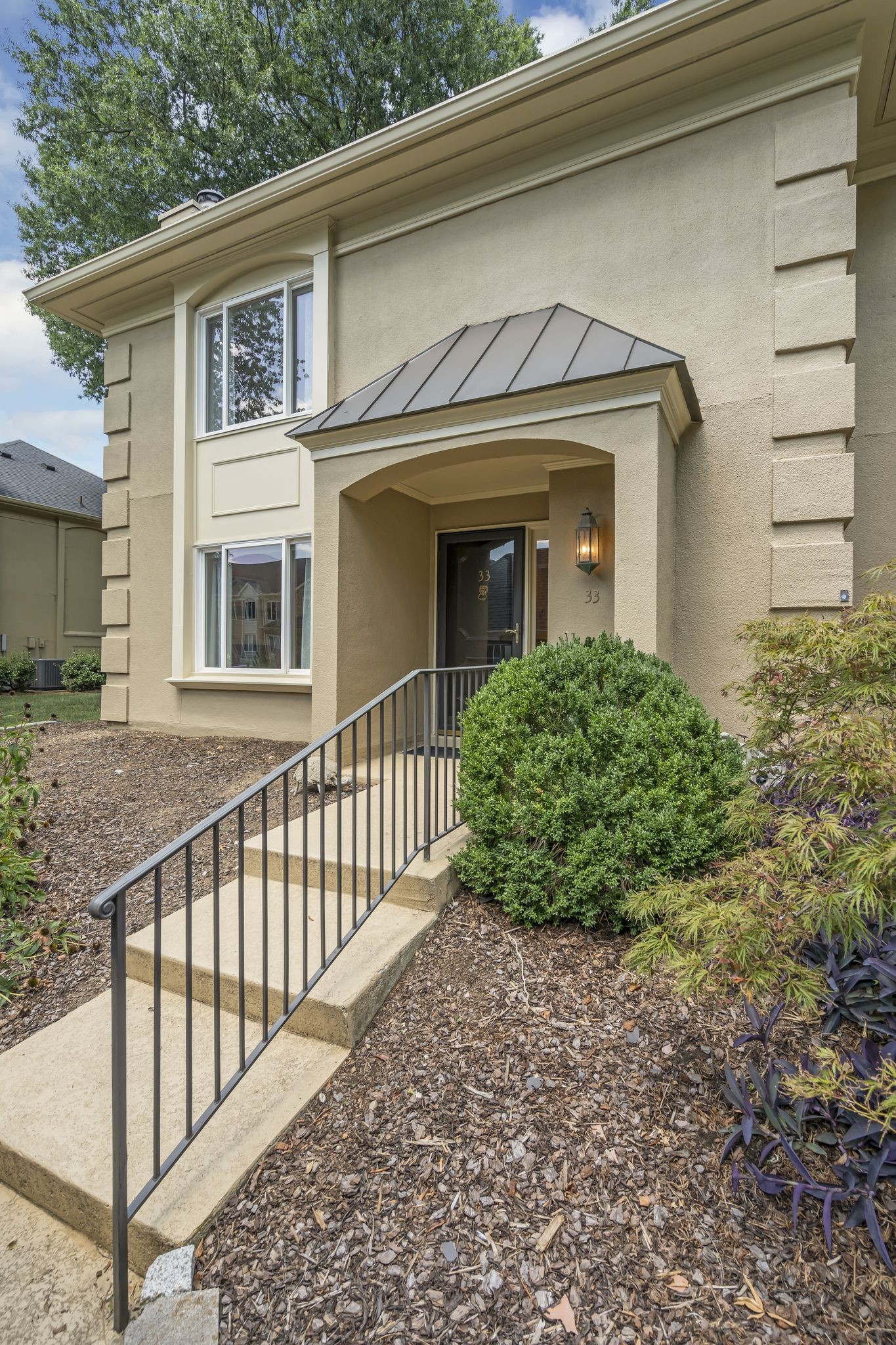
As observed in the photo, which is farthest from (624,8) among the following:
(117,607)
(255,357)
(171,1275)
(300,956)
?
(171,1275)

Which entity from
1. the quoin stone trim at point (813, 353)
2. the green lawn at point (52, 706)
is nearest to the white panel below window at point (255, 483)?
the green lawn at point (52, 706)

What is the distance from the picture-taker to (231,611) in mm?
7516

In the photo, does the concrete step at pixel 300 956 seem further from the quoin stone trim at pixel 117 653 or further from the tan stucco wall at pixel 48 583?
the tan stucco wall at pixel 48 583

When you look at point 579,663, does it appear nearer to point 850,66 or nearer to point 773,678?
point 773,678

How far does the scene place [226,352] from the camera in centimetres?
747

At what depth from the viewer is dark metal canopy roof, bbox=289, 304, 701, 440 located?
4535 mm

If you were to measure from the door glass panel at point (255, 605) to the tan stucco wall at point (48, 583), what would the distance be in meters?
10.4

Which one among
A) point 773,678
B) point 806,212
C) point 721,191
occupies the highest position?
point 721,191

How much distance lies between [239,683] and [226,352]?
3812mm

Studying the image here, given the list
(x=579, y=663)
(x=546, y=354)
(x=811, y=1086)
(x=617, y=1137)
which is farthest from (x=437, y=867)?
(x=546, y=354)

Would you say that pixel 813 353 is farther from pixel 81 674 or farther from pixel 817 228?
pixel 81 674

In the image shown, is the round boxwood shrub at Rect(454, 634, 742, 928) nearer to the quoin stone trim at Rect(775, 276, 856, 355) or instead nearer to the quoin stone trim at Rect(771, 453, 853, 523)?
the quoin stone trim at Rect(771, 453, 853, 523)

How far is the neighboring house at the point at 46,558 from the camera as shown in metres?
15.1

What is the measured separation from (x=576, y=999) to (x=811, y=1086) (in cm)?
106
